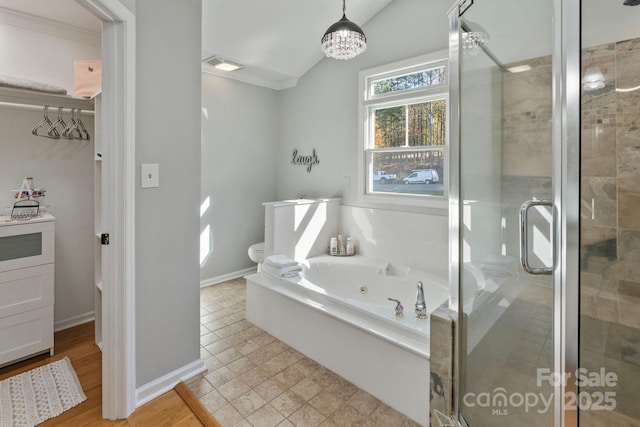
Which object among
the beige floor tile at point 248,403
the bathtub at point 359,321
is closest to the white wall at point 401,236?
the bathtub at point 359,321

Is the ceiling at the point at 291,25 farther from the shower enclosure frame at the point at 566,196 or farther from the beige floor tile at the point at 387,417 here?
the beige floor tile at the point at 387,417

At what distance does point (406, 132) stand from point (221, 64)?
2.02 metres

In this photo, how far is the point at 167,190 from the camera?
177 cm

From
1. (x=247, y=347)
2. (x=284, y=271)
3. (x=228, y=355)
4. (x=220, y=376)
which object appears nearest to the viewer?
(x=220, y=376)

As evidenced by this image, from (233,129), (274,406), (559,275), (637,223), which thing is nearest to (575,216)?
(559,275)

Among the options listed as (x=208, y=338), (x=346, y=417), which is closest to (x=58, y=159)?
(x=208, y=338)

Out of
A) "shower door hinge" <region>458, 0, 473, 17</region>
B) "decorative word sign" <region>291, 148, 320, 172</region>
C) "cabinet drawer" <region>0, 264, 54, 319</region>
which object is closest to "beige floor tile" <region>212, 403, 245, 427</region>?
"cabinet drawer" <region>0, 264, 54, 319</region>

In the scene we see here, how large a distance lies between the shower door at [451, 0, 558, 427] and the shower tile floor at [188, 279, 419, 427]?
53 cm

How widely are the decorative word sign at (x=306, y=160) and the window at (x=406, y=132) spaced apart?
2.22 feet

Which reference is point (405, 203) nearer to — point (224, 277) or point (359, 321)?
point (359, 321)

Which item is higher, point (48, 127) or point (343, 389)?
point (48, 127)

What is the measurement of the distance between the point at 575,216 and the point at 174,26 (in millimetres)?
2038

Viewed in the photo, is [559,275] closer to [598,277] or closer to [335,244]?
[598,277]

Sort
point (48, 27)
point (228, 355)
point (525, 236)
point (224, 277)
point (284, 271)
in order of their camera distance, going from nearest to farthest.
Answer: point (525, 236) → point (228, 355) → point (48, 27) → point (284, 271) → point (224, 277)
